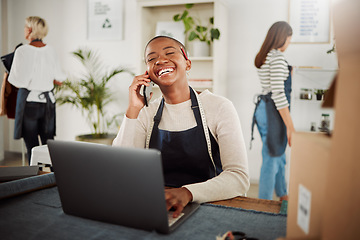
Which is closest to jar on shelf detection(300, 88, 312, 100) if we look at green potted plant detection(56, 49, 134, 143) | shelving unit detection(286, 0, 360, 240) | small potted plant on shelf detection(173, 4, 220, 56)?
small potted plant on shelf detection(173, 4, 220, 56)

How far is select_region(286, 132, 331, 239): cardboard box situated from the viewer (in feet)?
1.97

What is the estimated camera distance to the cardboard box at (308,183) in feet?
1.97

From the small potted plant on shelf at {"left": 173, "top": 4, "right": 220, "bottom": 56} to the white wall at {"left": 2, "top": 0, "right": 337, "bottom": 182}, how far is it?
0.33m

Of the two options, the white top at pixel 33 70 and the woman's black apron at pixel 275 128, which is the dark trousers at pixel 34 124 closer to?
the white top at pixel 33 70

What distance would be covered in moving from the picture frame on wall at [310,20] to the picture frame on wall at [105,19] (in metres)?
2.05

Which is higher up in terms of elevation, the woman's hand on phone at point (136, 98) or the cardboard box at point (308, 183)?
the woman's hand on phone at point (136, 98)

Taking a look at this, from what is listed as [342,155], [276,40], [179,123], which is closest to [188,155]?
[179,123]

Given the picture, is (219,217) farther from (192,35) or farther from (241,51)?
(241,51)

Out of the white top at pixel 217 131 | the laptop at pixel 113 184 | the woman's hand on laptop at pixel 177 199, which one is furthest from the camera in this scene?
the white top at pixel 217 131

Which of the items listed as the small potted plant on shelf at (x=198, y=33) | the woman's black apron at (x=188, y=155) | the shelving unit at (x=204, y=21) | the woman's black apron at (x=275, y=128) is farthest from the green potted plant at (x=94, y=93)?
the woman's black apron at (x=188, y=155)

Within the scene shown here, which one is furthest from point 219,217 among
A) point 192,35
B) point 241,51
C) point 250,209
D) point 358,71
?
point 241,51

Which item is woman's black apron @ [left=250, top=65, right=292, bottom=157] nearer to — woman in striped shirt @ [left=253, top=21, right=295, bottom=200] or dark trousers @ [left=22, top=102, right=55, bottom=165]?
woman in striped shirt @ [left=253, top=21, right=295, bottom=200]

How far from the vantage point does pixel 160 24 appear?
4027 millimetres

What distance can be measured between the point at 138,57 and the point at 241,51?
113 centimetres
